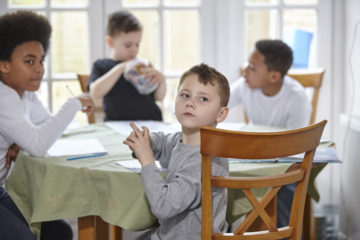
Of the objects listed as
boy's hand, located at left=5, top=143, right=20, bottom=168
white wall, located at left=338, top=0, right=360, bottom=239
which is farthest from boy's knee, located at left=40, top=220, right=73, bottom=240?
white wall, located at left=338, top=0, right=360, bottom=239

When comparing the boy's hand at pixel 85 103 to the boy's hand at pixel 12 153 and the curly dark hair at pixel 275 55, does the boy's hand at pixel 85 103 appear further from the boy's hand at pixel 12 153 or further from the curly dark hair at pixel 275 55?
the curly dark hair at pixel 275 55

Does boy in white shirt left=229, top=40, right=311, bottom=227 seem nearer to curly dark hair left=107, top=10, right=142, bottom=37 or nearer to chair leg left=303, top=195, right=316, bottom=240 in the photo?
chair leg left=303, top=195, right=316, bottom=240

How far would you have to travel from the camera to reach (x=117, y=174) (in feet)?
4.38

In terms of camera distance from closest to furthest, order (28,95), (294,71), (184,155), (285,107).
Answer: (184,155) < (28,95) < (285,107) < (294,71)

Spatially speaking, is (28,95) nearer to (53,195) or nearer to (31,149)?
(31,149)

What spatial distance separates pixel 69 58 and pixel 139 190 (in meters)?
1.84

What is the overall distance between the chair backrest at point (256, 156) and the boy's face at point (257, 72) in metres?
1.20

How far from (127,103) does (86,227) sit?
3.52 feet

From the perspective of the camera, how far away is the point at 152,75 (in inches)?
90.0

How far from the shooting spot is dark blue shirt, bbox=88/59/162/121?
239cm

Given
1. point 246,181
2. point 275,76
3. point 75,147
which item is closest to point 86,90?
point 75,147

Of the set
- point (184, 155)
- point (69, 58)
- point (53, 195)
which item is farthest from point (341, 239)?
point (69, 58)

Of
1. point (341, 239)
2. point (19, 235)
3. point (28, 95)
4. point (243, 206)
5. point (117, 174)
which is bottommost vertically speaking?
point (341, 239)

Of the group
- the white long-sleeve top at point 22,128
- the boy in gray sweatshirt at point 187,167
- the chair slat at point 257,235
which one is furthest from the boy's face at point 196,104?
the white long-sleeve top at point 22,128
